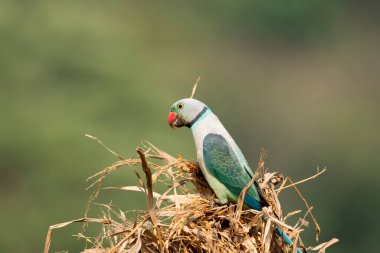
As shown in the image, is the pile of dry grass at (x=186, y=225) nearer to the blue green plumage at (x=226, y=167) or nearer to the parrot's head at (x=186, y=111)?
the blue green plumage at (x=226, y=167)

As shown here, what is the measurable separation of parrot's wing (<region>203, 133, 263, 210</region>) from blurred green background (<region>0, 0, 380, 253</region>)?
33.8 ft

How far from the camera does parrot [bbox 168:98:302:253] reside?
4910mm

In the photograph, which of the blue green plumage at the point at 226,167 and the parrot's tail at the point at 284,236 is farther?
the blue green plumage at the point at 226,167

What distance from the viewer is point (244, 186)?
4973mm

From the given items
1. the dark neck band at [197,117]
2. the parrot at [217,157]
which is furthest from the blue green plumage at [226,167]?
the dark neck band at [197,117]

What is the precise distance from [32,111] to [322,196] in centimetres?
937

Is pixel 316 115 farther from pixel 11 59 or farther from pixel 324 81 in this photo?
pixel 11 59

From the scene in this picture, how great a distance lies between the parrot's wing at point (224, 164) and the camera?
4.96m

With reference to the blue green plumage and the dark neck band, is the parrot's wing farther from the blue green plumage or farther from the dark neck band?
the dark neck band

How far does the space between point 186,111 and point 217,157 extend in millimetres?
292

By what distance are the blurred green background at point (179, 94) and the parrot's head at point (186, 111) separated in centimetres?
1017

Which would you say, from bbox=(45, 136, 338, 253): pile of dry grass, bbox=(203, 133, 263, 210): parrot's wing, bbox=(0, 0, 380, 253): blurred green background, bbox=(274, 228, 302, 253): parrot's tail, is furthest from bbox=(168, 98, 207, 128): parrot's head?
bbox=(0, 0, 380, 253): blurred green background

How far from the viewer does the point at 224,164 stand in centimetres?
502

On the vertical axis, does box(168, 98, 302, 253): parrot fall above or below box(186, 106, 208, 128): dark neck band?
below
